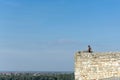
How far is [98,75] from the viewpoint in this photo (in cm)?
1362

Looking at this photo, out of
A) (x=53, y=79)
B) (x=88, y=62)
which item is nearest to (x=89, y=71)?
(x=88, y=62)

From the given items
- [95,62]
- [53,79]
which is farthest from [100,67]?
[53,79]

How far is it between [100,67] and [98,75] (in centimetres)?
29

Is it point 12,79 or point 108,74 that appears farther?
point 12,79

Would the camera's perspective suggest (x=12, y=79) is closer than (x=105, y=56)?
No

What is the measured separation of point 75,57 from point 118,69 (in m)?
1.58

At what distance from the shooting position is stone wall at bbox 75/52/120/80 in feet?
43.9

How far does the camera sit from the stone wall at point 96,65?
13383mm

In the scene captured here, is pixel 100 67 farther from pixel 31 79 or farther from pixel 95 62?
pixel 31 79

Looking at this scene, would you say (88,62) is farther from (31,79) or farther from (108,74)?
(31,79)

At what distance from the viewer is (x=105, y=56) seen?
13.5 m

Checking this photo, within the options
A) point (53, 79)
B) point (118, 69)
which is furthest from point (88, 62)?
point (53, 79)

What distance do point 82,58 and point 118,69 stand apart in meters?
1.34

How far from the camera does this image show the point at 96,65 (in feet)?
44.8
